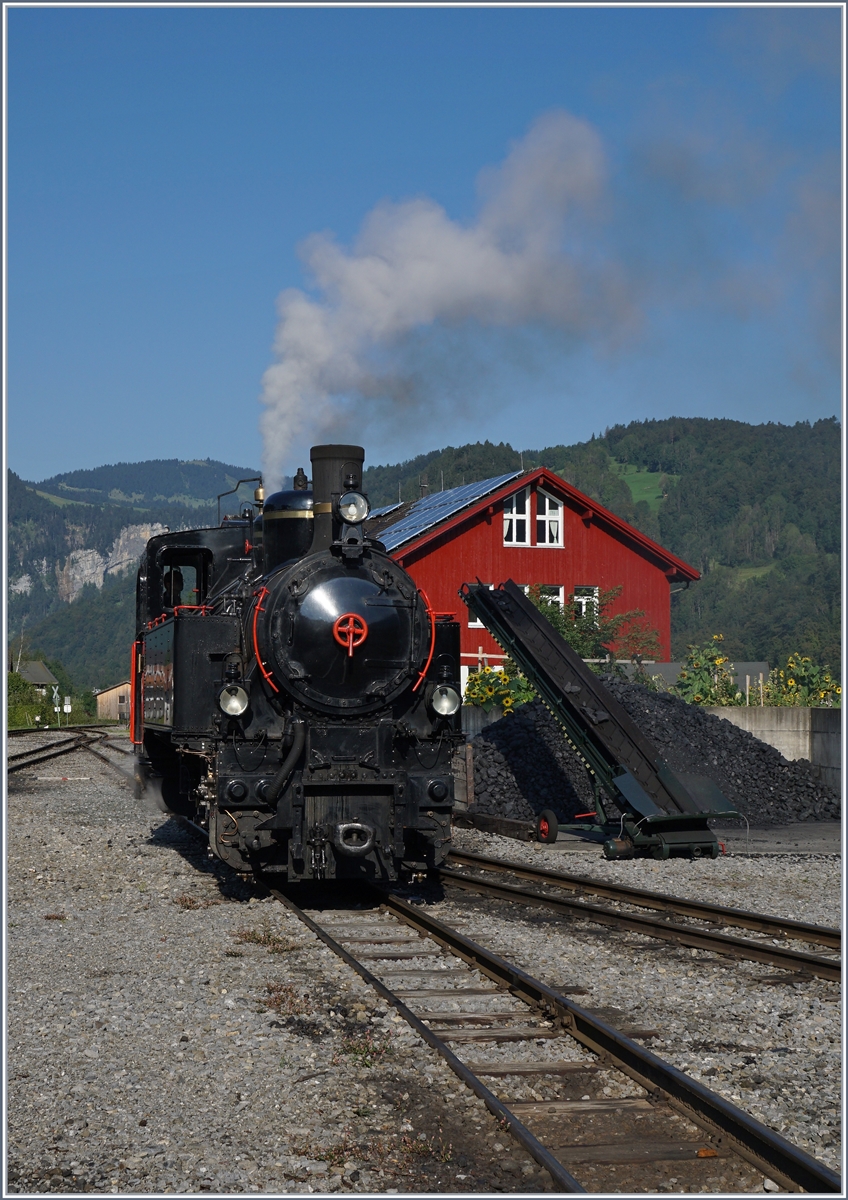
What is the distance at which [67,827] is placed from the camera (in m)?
17.2

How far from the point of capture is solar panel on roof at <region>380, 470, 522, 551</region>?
33.5 metres

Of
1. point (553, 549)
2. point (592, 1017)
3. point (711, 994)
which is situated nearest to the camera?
point (592, 1017)

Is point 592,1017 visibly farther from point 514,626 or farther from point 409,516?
point 409,516

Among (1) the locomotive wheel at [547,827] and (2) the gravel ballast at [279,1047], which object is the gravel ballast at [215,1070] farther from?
(1) the locomotive wheel at [547,827]

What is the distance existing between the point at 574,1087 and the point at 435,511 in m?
30.5

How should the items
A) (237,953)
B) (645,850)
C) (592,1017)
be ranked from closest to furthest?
1. (592,1017)
2. (237,953)
3. (645,850)

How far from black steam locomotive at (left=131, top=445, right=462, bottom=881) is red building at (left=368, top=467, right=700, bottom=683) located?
69.1 ft

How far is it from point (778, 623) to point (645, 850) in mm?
78352

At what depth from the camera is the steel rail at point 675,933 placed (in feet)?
27.0

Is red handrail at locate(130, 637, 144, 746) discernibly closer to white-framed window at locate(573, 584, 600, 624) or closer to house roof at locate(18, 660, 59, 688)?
white-framed window at locate(573, 584, 600, 624)

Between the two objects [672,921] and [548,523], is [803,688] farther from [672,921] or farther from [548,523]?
[672,921]

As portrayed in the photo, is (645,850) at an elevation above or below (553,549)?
below

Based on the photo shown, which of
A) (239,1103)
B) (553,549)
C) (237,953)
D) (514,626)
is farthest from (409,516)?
(239,1103)

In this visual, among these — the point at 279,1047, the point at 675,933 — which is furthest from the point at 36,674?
the point at 279,1047
